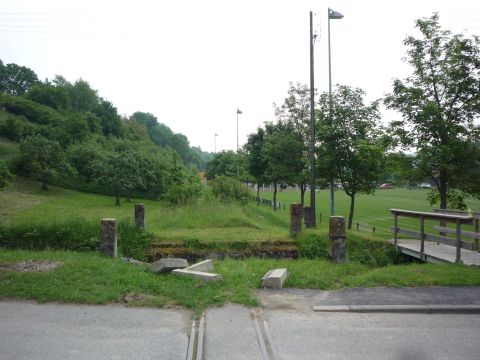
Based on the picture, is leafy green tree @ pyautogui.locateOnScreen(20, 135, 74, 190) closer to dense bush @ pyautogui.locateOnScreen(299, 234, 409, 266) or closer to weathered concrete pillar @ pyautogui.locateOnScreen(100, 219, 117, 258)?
weathered concrete pillar @ pyautogui.locateOnScreen(100, 219, 117, 258)

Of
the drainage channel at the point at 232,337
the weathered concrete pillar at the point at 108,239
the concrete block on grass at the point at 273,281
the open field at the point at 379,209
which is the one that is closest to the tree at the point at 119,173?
the open field at the point at 379,209

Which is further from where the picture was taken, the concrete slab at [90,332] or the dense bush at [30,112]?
the dense bush at [30,112]

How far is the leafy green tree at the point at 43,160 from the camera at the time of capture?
47219 millimetres

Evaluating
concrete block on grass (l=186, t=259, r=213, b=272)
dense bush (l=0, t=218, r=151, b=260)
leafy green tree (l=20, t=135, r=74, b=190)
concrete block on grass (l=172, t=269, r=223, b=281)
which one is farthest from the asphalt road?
leafy green tree (l=20, t=135, r=74, b=190)

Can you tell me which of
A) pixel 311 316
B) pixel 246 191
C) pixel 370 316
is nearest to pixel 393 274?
pixel 370 316

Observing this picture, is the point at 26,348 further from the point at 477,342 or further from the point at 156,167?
the point at 156,167

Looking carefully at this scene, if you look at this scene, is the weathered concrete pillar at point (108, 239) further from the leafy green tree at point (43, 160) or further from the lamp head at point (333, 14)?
the leafy green tree at point (43, 160)

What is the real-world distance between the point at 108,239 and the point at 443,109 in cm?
1203

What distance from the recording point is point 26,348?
4.74 m

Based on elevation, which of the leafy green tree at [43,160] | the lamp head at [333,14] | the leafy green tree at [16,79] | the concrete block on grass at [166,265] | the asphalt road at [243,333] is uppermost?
the leafy green tree at [16,79]

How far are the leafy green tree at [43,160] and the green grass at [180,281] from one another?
42045 mm

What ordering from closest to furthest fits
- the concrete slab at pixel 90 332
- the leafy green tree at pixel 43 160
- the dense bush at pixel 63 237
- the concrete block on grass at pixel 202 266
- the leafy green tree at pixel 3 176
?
the concrete slab at pixel 90 332, the concrete block on grass at pixel 202 266, the dense bush at pixel 63 237, the leafy green tree at pixel 3 176, the leafy green tree at pixel 43 160

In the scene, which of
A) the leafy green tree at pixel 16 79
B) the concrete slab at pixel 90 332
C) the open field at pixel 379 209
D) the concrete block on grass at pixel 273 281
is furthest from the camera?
the leafy green tree at pixel 16 79

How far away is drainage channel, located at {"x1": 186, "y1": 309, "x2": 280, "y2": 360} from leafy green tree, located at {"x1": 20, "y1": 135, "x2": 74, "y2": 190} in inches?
1847
